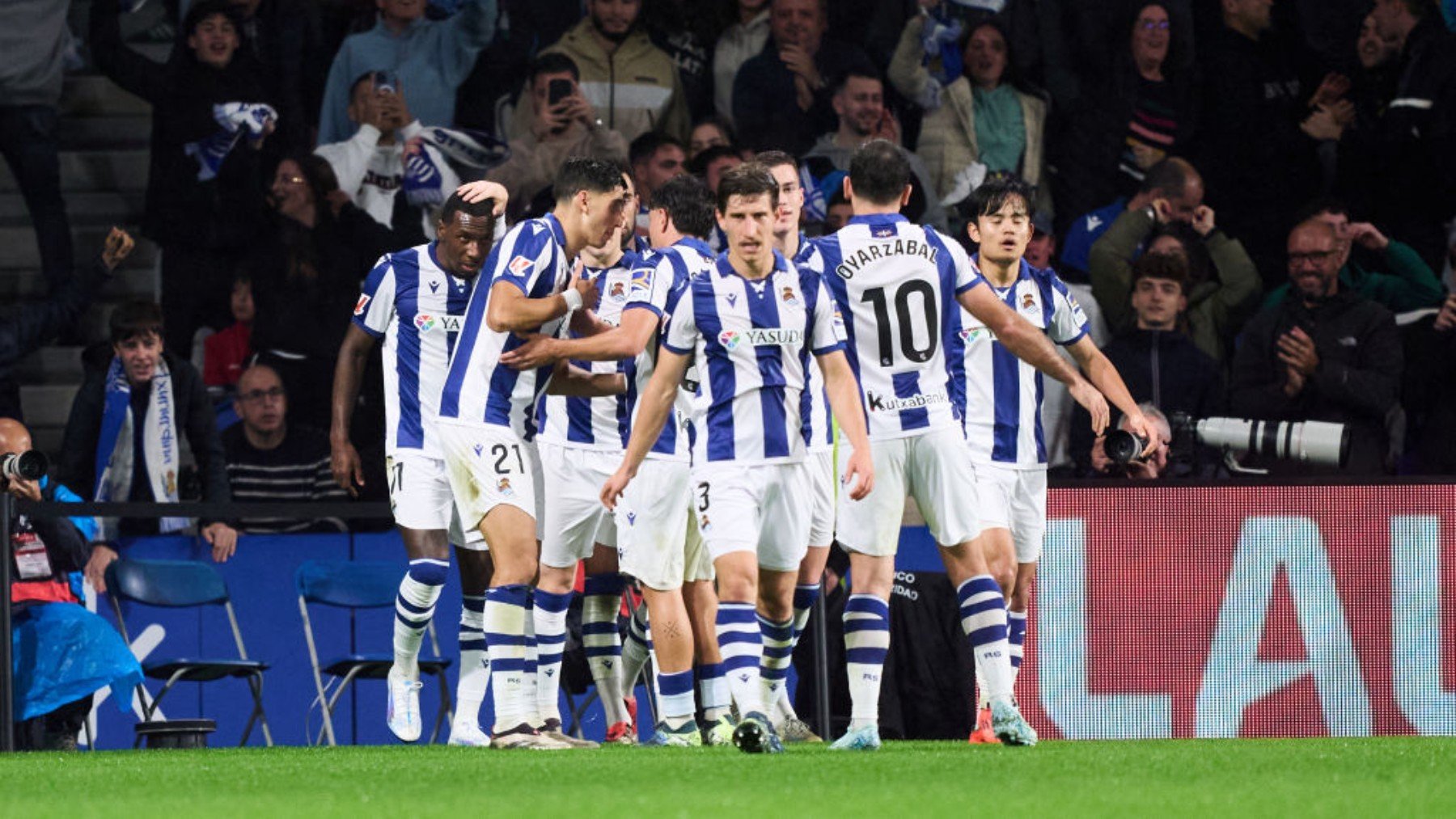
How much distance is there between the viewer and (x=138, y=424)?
11797 millimetres

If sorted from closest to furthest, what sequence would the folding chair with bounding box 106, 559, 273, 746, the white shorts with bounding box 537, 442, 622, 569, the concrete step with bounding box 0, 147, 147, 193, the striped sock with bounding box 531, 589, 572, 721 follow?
the striped sock with bounding box 531, 589, 572, 721 < the white shorts with bounding box 537, 442, 622, 569 < the folding chair with bounding box 106, 559, 273, 746 < the concrete step with bounding box 0, 147, 147, 193

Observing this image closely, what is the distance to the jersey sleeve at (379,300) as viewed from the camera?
9367mm

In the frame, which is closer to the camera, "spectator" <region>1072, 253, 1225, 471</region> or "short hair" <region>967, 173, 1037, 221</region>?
"short hair" <region>967, 173, 1037, 221</region>

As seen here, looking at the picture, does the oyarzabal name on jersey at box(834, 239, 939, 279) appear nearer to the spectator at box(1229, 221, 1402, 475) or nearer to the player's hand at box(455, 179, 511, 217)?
the player's hand at box(455, 179, 511, 217)

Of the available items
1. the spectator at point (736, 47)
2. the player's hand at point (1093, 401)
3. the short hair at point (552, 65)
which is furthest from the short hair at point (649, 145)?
the player's hand at point (1093, 401)

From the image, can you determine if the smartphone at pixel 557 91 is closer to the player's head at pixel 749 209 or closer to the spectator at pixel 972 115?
the spectator at pixel 972 115

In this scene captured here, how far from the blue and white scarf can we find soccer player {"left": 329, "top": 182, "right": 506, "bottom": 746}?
2.59 m

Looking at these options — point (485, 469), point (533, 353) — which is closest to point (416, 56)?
point (533, 353)

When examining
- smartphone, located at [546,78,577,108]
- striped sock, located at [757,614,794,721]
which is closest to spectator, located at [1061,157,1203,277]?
smartphone, located at [546,78,577,108]

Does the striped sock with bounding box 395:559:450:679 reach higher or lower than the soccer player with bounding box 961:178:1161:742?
lower

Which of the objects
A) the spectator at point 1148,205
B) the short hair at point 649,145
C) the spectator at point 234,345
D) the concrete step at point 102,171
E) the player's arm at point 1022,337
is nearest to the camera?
the player's arm at point 1022,337

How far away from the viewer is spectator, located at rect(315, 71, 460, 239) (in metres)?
13.0

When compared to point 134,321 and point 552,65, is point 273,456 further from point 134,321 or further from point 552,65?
point 552,65

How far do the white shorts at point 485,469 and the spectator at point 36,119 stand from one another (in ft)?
18.5
